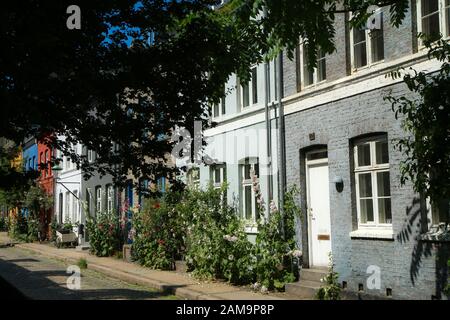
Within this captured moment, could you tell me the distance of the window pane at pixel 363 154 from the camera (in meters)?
10.9

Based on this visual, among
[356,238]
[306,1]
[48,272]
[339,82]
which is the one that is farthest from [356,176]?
[48,272]

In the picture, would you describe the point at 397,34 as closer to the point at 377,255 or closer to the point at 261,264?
the point at 377,255

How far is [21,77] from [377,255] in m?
6.85

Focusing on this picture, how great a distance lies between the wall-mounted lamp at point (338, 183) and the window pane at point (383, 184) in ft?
2.73

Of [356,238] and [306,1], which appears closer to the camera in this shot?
[306,1]

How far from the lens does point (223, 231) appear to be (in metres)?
13.7

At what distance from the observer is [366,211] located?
1094cm

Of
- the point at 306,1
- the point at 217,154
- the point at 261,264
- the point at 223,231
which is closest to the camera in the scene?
the point at 306,1

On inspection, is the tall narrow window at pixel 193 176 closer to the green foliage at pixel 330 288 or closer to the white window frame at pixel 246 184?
the white window frame at pixel 246 184

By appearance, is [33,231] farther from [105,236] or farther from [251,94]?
[251,94]

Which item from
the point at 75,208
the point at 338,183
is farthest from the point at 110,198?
the point at 338,183

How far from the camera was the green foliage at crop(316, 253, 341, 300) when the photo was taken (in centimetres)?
1028

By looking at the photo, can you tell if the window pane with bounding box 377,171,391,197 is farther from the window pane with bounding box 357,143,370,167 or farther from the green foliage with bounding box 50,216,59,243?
the green foliage with bounding box 50,216,59,243

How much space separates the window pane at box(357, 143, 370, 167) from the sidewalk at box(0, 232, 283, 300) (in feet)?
10.3
